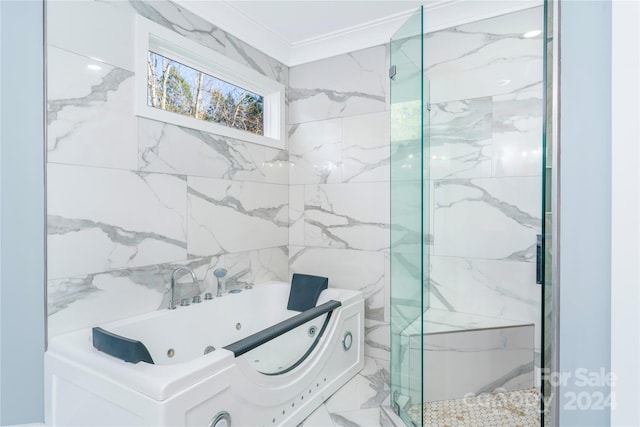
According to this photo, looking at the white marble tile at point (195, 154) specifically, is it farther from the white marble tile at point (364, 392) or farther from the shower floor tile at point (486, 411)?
the shower floor tile at point (486, 411)

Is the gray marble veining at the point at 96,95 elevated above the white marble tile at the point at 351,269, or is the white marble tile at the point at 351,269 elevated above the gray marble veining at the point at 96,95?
the gray marble veining at the point at 96,95

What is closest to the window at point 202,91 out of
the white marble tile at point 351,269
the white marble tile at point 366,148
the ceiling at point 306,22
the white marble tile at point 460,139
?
the ceiling at point 306,22

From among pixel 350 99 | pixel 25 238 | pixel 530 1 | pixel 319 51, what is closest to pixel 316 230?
pixel 350 99

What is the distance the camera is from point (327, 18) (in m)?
2.54

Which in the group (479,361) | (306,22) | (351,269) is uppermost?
(306,22)

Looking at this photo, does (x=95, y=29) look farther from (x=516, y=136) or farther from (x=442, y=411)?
(x=442, y=411)

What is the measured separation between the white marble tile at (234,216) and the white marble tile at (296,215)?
51mm

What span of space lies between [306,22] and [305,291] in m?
2.08

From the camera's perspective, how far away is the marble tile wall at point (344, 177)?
270 cm

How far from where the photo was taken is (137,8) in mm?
1927

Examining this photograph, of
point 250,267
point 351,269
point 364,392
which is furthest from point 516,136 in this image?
point 250,267

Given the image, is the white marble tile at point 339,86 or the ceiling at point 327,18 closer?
the ceiling at point 327,18

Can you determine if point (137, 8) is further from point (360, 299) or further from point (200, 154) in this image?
point (360, 299)
